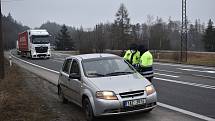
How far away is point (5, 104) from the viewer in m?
9.97

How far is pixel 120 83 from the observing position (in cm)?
792

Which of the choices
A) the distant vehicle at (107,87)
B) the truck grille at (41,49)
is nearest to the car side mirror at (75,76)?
the distant vehicle at (107,87)

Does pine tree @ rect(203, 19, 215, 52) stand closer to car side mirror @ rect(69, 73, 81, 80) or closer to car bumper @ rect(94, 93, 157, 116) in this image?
car side mirror @ rect(69, 73, 81, 80)

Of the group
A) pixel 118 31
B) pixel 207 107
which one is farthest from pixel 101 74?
pixel 118 31

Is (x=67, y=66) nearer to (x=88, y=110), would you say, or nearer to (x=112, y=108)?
(x=88, y=110)

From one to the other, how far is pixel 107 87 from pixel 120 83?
324mm

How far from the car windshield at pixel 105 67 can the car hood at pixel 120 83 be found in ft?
1.08

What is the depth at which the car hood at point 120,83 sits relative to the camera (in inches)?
303

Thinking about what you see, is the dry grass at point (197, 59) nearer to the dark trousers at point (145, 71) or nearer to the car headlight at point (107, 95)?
the dark trousers at point (145, 71)

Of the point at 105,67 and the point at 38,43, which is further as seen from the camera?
the point at 38,43

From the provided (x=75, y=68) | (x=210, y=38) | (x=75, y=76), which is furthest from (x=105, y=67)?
(x=210, y=38)

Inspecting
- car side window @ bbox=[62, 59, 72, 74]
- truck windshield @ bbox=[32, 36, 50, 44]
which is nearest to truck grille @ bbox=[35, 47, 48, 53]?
truck windshield @ bbox=[32, 36, 50, 44]

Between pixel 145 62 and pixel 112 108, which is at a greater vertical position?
pixel 145 62

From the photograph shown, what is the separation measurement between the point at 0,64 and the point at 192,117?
538 inches
